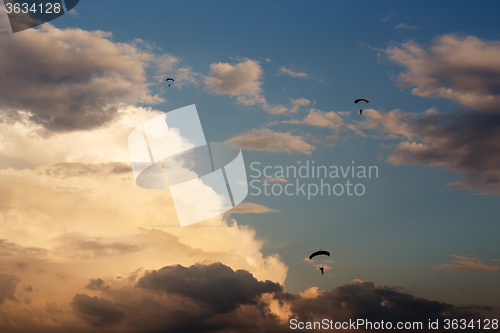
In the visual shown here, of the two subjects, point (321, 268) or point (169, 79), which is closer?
point (321, 268)

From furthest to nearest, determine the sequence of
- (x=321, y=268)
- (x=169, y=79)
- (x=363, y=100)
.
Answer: (x=169, y=79)
(x=321, y=268)
(x=363, y=100)

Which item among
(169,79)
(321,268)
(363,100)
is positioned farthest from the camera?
(169,79)

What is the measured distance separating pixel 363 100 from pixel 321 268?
53660mm

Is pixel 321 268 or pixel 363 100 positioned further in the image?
pixel 321 268

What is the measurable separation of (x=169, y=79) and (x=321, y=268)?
83.4 meters

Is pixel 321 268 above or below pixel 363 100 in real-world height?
below

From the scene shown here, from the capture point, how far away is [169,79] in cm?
8138

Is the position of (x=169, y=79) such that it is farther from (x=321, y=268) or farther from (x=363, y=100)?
(x=321, y=268)

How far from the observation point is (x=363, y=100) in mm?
66375

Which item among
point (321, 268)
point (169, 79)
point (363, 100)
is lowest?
point (321, 268)

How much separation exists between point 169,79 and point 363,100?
6573 centimetres

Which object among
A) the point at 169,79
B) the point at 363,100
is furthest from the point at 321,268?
the point at 169,79

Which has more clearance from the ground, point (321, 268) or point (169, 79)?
point (169, 79)

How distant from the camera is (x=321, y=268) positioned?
71938mm
